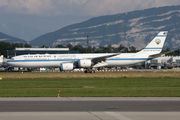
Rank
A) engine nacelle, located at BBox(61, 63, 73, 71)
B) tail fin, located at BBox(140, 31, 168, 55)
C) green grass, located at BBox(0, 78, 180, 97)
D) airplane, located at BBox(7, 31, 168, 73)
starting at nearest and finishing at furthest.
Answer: green grass, located at BBox(0, 78, 180, 97) < engine nacelle, located at BBox(61, 63, 73, 71) < airplane, located at BBox(7, 31, 168, 73) < tail fin, located at BBox(140, 31, 168, 55)

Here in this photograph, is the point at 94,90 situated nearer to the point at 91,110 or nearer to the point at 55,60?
the point at 91,110

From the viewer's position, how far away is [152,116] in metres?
12.5

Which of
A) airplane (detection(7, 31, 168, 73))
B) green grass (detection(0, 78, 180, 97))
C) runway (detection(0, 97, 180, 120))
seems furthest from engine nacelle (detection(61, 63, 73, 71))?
runway (detection(0, 97, 180, 120))

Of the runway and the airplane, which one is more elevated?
the airplane

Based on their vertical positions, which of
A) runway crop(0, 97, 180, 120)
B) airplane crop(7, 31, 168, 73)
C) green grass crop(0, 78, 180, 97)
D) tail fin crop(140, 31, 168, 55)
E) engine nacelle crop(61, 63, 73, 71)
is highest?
tail fin crop(140, 31, 168, 55)

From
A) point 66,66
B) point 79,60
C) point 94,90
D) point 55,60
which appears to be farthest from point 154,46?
point 94,90

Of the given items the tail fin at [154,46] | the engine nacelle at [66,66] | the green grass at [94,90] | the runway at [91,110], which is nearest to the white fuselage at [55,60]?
the engine nacelle at [66,66]

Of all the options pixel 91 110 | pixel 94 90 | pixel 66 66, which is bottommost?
pixel 91 110

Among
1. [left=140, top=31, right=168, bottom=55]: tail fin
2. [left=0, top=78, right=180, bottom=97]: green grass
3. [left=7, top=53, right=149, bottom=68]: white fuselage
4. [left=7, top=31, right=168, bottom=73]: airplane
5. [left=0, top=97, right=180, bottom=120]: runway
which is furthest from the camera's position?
[left=140, top=31, right=168, bottom=55]: tail fin

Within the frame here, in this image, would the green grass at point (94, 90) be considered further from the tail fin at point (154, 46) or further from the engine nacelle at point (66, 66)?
the tail fin at point (154, 46)

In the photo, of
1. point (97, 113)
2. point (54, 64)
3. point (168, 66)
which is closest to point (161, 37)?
point (54, 64)

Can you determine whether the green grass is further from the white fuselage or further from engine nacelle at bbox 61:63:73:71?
the white fuselage

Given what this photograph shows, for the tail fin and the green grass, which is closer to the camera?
the green grass

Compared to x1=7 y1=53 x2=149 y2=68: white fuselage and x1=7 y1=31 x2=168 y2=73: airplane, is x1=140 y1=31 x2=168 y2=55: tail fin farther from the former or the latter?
x1=7 y1=53 x2=149 y2=68: white fuselage
